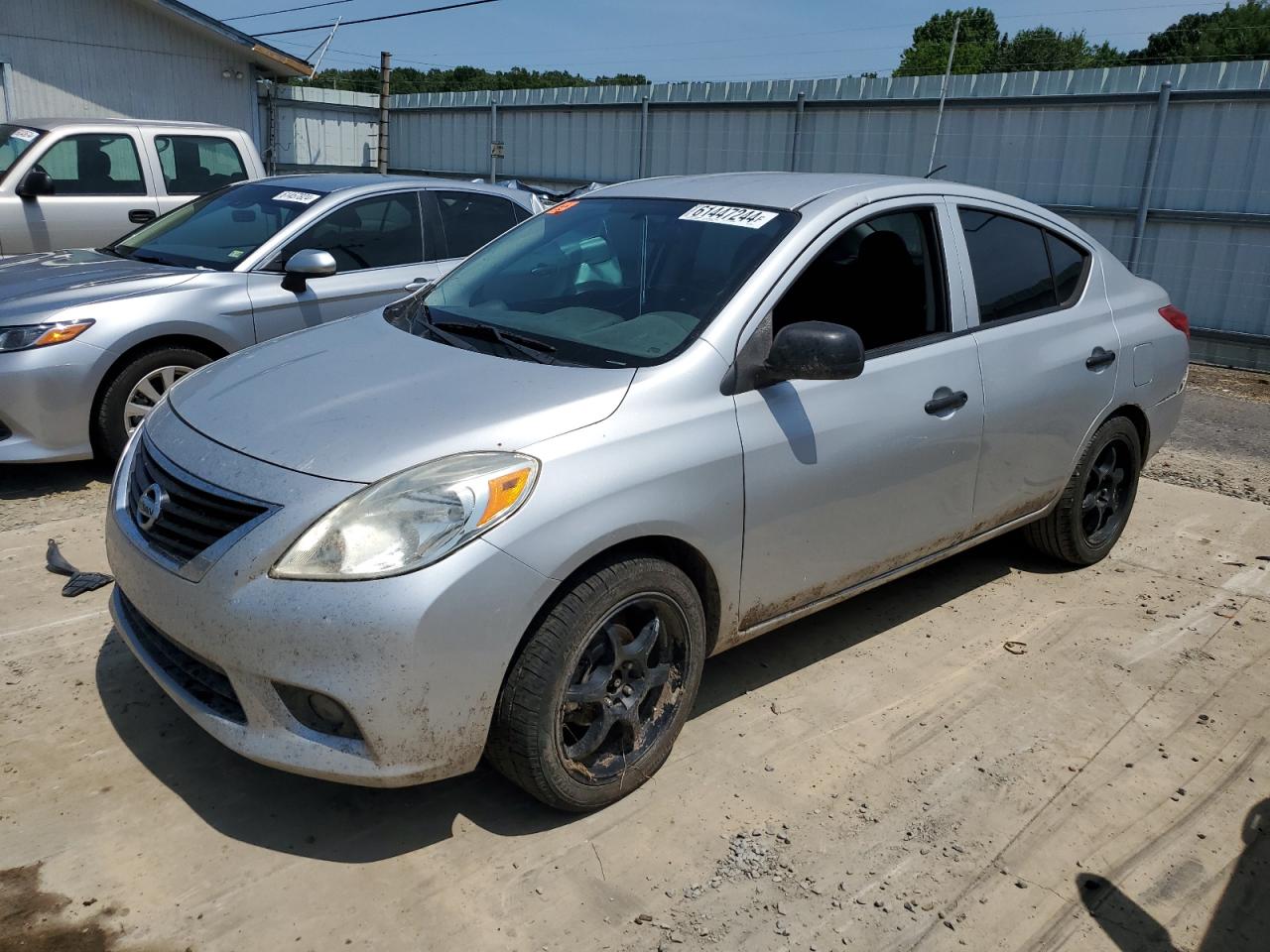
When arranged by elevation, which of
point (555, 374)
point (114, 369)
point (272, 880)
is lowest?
point (272, 880)

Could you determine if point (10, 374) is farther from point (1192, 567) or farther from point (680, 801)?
point (1192, 567)

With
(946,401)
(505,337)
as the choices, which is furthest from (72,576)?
(946,401)

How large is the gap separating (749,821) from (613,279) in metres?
1.85

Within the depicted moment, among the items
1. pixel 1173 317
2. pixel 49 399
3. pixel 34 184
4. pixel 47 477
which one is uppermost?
pixel 34 184

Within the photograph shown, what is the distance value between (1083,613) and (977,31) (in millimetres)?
67280

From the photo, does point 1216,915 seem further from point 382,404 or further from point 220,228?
point 220,228

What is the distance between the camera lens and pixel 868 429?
139 inches

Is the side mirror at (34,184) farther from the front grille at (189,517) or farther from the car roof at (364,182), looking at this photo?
the front grille at (189,517)

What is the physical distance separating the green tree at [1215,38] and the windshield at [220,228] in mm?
44432

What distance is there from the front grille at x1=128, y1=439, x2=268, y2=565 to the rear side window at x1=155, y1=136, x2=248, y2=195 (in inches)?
266

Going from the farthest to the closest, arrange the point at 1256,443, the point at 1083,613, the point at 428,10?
the point at 428,10, the point at 1256,443, the point at 1083,613

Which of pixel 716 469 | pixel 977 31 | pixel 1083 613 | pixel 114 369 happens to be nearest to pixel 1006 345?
pixel 1083 613

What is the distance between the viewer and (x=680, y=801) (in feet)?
10.2

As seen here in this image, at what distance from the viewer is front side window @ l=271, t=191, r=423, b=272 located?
623 centimetres
